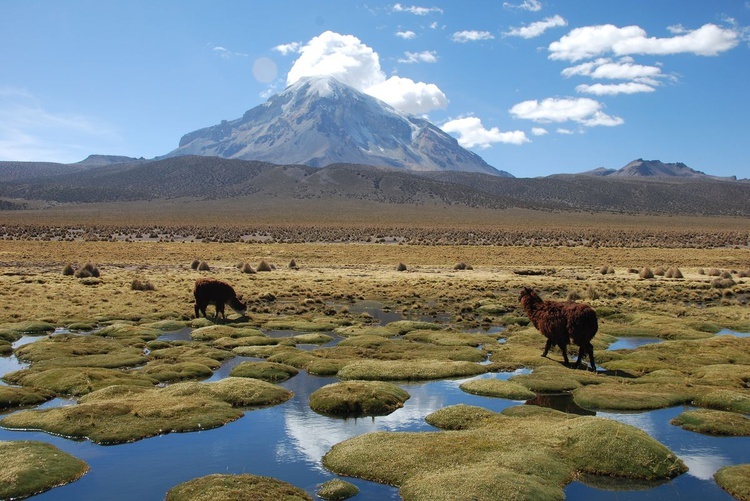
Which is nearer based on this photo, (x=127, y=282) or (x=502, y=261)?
(x=127, y=282)

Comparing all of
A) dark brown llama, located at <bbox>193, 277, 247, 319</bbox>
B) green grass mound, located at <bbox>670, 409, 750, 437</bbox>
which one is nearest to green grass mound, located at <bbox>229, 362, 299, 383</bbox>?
dark brown llama, located at <bbox>193, 277, 247, 319</bbox>

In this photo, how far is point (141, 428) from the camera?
14.9 metres

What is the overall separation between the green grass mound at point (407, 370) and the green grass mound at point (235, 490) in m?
8.15

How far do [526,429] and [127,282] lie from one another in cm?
3348

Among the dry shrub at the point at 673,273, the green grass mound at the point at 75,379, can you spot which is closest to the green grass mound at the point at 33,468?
the green grass mound at the point at 75,379

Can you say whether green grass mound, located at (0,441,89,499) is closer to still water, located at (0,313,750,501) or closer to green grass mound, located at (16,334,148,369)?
A: still water, located at (0,313,750,501)

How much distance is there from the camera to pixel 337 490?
11.8 meters

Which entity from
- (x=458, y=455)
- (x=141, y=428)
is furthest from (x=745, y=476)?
(x=141, y=428)

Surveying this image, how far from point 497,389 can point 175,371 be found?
9777mm

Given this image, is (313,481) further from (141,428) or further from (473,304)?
(473,304)

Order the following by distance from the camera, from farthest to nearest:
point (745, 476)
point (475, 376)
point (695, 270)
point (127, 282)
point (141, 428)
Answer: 1. point (695, 270)
2. point (127, 282)
3. point (475, 376)
4. point (141, 428)
5. point (745, 476)

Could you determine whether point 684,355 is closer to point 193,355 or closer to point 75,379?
point 193,355

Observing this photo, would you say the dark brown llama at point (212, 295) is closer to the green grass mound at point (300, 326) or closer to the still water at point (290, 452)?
the green grass mound at point (300, 326)

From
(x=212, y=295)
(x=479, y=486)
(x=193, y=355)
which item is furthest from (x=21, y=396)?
(x=212, y=295)
